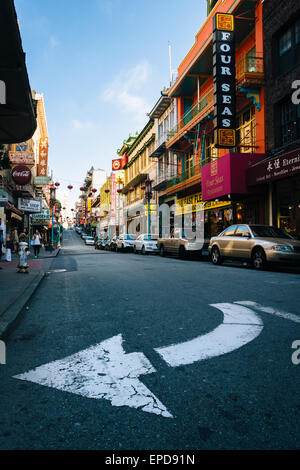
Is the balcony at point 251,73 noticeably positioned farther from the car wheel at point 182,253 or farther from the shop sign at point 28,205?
the shop sign at point 28,205

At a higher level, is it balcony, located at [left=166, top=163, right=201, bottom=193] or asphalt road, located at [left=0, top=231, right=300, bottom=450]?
balcony, located at [left=166, top=163, right=201, bottom=193]

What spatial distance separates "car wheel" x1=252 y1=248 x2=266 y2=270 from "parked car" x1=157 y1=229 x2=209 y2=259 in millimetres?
5800

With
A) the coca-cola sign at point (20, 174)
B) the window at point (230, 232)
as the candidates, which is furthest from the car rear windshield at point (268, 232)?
the coca-cola sign at point (20, 174)

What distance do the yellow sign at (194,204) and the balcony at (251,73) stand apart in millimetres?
6361

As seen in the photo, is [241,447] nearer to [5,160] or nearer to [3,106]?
[3,106]

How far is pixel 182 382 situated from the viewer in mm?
2750

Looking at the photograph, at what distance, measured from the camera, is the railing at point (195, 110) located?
2130cm

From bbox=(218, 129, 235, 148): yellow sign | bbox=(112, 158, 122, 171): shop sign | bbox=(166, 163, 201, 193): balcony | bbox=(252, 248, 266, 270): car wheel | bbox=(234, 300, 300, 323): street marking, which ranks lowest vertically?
bbox=(234, 300, 300, 323): street marking

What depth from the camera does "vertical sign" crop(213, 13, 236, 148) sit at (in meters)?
17.7

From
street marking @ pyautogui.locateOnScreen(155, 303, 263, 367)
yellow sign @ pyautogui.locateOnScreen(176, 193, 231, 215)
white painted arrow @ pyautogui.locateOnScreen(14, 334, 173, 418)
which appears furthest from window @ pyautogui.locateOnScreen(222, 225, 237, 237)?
white painted arrow @ pyautogui.locateOnScreen(14, 334, 173, 418)

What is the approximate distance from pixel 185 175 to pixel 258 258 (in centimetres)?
1619

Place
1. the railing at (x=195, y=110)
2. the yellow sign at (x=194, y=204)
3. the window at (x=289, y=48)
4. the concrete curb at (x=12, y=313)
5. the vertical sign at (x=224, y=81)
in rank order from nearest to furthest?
the concrete curb at (x=12, y=313)
the window at (x=289, y=48)
the vertical sign at (x=224, y=81)
the railing at (x=195, y=110)
the yellow sign at (x=194, y=204)

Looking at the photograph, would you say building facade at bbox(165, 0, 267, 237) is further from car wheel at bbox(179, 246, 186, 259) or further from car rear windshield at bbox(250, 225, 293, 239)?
car rear windshield at bbox(250, 225, 293, 239)

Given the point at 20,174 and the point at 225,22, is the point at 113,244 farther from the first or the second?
the point at 225,22
